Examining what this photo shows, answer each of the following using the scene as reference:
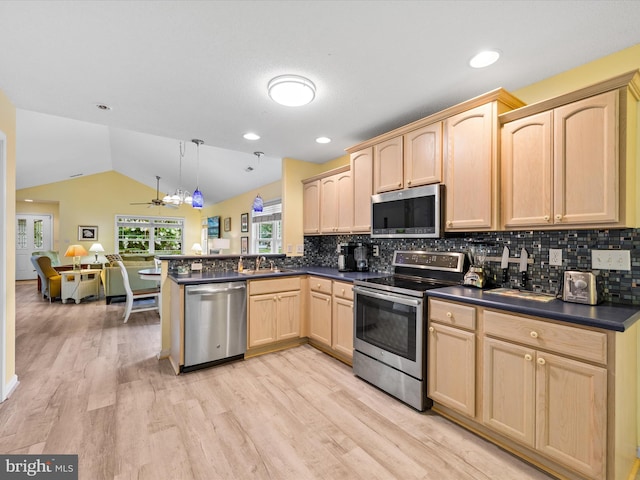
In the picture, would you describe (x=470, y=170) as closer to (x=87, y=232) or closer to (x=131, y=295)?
(x=131, y=295)

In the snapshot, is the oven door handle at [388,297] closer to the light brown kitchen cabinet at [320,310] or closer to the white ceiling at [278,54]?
the light brown kitchen cabinet at [320,310]

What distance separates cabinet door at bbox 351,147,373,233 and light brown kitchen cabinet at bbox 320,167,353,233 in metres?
0.09

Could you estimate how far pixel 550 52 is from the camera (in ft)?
5.79

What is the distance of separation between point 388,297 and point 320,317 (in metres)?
1.13

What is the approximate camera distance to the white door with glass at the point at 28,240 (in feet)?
27.8

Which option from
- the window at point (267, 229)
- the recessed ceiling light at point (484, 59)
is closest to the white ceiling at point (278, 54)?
the recessed ceiling light at point (484, 59)

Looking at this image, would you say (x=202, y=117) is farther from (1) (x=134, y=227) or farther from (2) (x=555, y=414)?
(1) (x=134, y=227)

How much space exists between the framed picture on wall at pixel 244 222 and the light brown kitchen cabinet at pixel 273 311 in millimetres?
4783

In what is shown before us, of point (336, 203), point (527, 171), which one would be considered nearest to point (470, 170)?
point (527, 171)

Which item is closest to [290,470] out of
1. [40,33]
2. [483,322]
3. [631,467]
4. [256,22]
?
[483,322]

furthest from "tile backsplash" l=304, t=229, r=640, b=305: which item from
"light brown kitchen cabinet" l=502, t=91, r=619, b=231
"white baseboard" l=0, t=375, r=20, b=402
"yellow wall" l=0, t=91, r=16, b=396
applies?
"white baseboard" l=0, t=375, r=20, b=402

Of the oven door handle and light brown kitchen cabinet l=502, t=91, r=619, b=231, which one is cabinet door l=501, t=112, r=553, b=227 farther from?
the oven door handle

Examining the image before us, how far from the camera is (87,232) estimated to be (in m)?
8.73

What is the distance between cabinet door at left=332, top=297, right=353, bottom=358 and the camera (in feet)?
9.34
